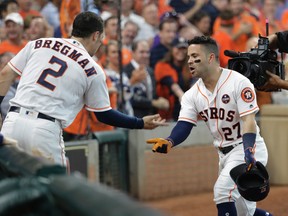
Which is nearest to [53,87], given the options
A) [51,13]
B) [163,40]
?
[51,13]

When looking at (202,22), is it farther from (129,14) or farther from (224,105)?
(224,105)

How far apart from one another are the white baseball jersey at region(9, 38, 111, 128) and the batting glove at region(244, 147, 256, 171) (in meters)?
1.22

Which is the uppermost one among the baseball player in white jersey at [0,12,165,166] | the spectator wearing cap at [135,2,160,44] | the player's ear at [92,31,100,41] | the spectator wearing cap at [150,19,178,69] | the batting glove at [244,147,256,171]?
the spectator wearing cap at [135,2,160,44]

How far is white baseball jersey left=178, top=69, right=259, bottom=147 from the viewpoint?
20.9 ft

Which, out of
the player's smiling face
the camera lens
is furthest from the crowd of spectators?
the camera lens

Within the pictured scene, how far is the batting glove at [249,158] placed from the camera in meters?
6.03

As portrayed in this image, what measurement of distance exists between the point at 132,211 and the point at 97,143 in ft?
23.2

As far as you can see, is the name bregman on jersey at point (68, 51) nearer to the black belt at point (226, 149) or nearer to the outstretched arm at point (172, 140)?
the outstretched arm at point (172, 140)

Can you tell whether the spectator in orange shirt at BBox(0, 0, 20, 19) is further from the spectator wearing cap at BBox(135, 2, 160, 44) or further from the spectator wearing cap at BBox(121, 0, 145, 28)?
the spectator wearing cap at BBox(135, 2, 160, 44)

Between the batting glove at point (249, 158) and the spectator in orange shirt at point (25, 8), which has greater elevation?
the spectator in orange shirt at point (25, 8)

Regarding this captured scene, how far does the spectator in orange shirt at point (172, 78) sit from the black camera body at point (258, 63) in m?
3.83

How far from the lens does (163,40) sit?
10812mm

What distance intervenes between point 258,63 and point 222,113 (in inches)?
20.8

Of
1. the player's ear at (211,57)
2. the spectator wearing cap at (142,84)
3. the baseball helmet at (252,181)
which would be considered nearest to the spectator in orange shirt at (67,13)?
the spectator wearing cap at (142,84)
